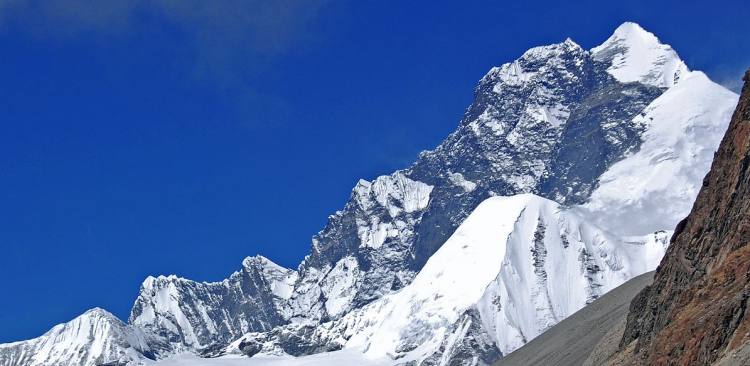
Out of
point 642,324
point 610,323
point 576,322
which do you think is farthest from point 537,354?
point 642,324

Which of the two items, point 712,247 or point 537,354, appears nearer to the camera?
point 712,247

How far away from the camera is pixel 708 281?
268 ft

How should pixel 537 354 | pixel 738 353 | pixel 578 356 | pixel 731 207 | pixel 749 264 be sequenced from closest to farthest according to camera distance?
1. pixel 738 353
2. pixel 749 264
3. pixel 731 207
4. pixel 578 356
5. pixel 537 354

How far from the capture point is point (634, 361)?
93.7 meters

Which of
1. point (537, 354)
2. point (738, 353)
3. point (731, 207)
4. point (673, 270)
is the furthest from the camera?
point (537, 354)

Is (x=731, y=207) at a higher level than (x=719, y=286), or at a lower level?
higher

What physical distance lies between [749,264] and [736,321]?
357 centimetres

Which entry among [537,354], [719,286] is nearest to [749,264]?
[719,286]

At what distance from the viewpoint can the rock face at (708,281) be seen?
7644cm

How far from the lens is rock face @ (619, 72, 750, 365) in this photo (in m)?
76.4

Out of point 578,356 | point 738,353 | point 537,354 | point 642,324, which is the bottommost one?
point 738,353

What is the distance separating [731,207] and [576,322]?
105 meters

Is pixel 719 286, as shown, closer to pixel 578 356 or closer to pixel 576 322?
pixel 578 356

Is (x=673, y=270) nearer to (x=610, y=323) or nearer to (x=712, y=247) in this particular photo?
(x=712, y=247)
